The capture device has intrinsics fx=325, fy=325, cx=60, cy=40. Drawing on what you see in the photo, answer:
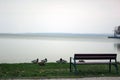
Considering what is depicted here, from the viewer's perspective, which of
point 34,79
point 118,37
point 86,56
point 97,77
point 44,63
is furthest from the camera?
point 118,37

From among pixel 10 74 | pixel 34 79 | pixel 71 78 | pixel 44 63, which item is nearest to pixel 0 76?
pixel 10 74

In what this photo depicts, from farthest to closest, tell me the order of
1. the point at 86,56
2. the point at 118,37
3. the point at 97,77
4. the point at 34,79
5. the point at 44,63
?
the point at 118,37 < the point at 44,63 < the point at 86,56 < the point at 97,77 < the point at 34,79

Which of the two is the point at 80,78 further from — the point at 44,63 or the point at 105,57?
the point at 44,63

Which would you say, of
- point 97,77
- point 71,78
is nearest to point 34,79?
point 71,78

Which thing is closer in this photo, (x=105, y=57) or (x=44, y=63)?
(x=105, y=57)

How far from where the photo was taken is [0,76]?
443 inches

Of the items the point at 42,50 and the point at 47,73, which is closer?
the point at 47,73

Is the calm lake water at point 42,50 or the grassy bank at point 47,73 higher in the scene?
the grassy bank at point 47,73

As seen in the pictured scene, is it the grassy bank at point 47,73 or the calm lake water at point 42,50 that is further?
the calm lake water at point 42,50

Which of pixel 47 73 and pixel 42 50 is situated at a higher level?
pixel 47 73

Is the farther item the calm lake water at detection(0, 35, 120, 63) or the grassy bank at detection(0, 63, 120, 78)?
the calm lake water at detection(0, 35, 120, 63)

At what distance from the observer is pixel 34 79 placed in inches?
412

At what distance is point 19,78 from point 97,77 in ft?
8.74

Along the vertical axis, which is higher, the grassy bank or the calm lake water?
the grassy bank
